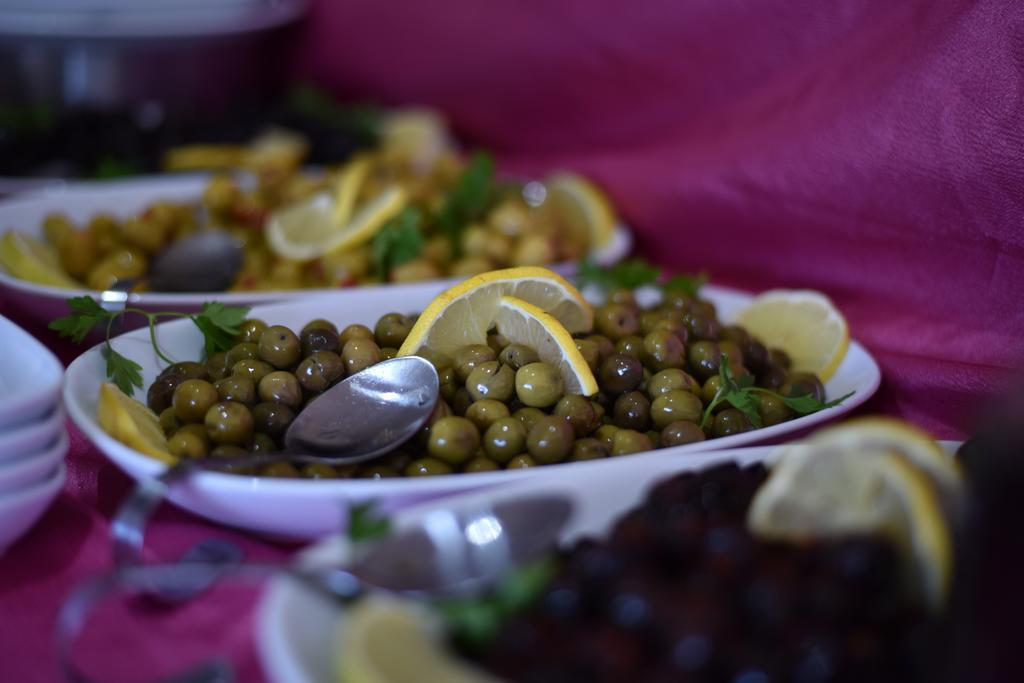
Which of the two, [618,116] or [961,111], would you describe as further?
[618,116]

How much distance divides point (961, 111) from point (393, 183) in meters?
0.89

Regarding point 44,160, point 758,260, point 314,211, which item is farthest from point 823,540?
point 44,160

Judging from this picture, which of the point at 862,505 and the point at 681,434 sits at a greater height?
the point at 862,505

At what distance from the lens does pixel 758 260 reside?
1.48 meters

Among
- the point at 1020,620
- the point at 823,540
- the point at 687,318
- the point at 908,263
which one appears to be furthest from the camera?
the point at 908,263

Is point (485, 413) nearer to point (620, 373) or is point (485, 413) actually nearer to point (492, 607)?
point (620, 373)

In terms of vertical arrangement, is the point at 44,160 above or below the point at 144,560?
below

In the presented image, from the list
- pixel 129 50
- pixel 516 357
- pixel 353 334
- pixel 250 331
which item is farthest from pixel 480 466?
pixel 129 50

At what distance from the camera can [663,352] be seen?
1066 mm

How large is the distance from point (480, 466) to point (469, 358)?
0.44 feet

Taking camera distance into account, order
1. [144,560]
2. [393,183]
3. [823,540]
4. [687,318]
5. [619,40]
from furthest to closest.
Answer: [619,40] → [393,183] → [687,318] → [144,560] → [823,540]

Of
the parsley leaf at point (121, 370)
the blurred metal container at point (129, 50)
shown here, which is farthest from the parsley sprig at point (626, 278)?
the blurred metal container at point (129, 50)

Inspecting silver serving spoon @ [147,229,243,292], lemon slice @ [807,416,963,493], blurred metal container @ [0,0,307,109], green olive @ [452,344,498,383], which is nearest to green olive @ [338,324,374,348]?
green olive @ [452,344,498,383]

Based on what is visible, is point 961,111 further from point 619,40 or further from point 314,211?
point 314,211
